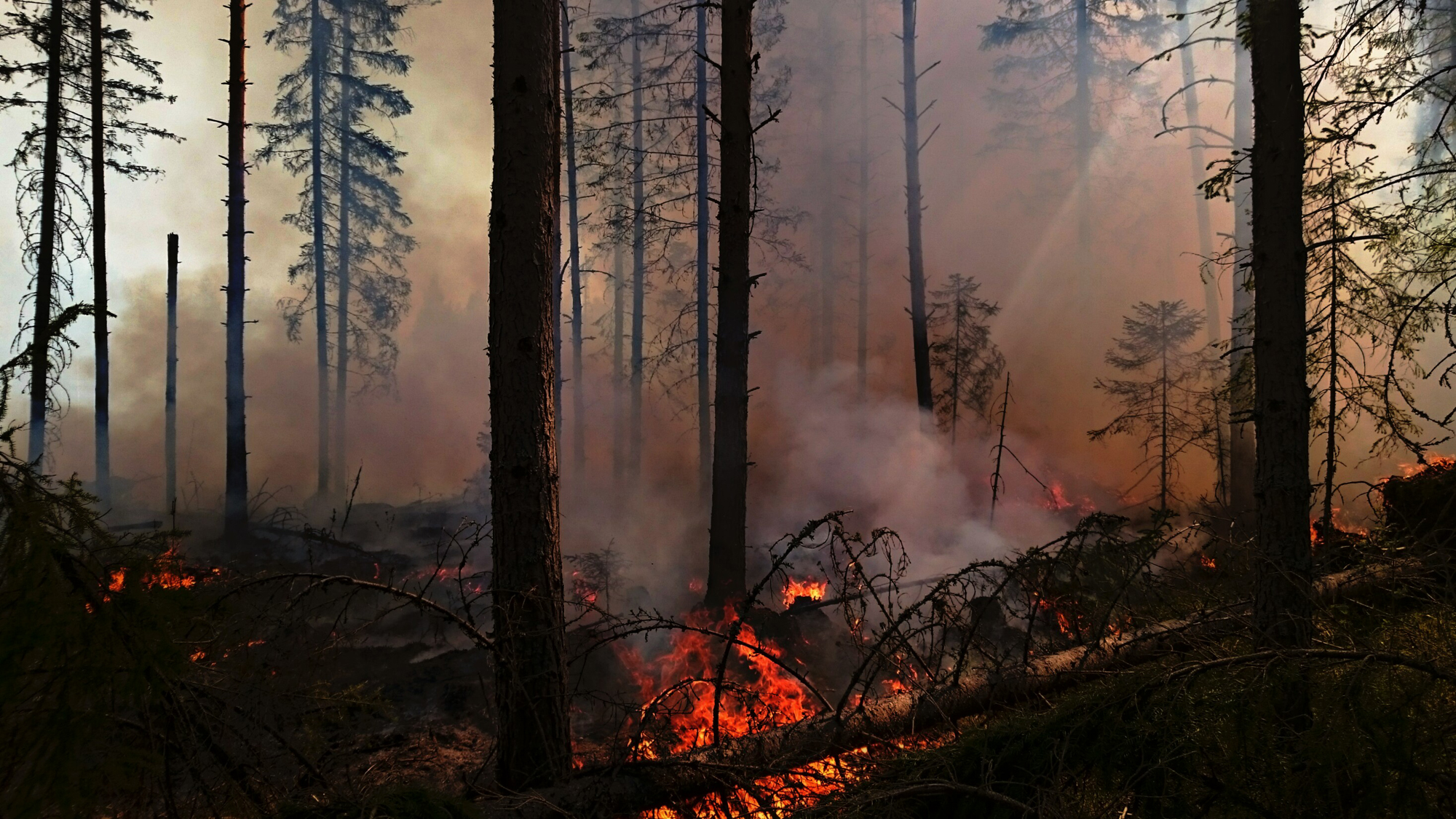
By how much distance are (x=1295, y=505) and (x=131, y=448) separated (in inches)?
1034

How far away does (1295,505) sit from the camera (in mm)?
4016

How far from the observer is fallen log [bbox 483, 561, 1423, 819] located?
10.2 ft

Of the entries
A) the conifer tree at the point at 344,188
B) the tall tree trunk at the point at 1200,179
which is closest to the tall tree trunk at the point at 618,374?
the conifer tree at the point at 344,188

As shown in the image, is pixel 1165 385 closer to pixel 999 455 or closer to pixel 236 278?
pixel 999 455

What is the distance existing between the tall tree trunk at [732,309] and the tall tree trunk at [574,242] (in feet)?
28.0

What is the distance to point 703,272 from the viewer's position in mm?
17984

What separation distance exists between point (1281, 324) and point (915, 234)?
1239cm

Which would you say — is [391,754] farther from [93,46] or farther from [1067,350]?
[1067,350]

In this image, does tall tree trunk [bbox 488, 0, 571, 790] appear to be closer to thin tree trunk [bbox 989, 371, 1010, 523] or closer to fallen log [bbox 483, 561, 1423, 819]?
fallen log [bbox 483, 561, 1423, 819]

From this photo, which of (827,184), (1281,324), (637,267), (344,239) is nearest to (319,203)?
(344,239)

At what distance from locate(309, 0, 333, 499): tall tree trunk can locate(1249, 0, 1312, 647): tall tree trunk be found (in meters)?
21.5

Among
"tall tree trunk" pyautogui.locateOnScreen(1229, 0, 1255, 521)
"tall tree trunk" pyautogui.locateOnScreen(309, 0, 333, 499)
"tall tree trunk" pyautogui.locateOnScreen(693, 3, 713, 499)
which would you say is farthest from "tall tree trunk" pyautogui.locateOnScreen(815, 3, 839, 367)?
"tall tree trunk" pyautogui.locateOnScreen(309, 0, 333, 499)

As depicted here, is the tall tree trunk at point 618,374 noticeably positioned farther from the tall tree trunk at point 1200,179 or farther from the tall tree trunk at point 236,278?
the tall tree trunk at point 1200,179

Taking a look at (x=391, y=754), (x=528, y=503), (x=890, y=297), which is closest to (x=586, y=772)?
(x=528, y=503)
